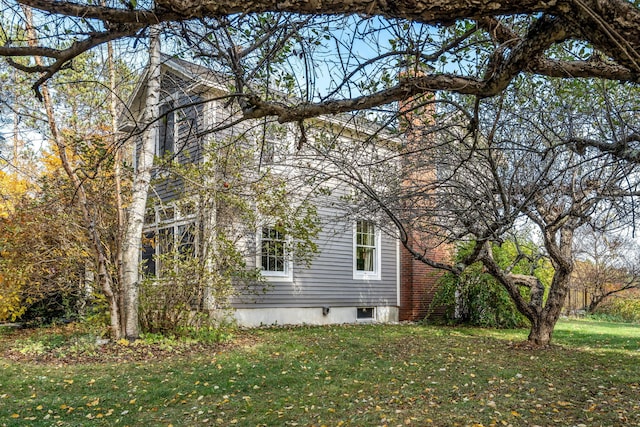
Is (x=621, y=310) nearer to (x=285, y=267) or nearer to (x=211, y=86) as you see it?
(x=285, y=267)

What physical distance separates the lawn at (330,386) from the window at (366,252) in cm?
563

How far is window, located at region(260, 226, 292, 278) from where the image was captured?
1136 centimetres

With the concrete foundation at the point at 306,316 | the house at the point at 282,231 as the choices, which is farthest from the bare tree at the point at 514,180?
the concrete foundation at the point at 306,316

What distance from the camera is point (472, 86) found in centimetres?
317

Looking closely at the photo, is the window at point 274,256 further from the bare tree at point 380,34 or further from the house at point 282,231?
the bare tree at point 380,34

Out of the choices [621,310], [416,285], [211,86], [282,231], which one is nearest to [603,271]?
[621,310]

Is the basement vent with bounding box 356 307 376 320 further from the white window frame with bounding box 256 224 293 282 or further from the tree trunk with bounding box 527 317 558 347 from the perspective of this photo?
the tree trunk with bounding box 527 317 558 347

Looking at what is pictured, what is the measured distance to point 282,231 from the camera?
10812 millimetres

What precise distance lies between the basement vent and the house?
0.10 feet

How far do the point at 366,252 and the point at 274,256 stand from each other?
4.18 metres

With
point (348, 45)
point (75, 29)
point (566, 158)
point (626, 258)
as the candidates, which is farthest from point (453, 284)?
point (626, 258)

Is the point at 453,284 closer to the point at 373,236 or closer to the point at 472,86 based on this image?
the point at 373,236

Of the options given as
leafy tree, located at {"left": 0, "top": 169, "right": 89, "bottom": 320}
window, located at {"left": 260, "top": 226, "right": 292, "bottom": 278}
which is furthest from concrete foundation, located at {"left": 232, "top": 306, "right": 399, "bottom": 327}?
leafy tree, located at {"left": 0, "top": 169, "right": 89, "bottom": 320}

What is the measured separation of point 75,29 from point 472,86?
326 centimetres
